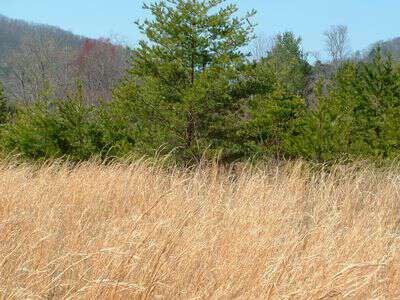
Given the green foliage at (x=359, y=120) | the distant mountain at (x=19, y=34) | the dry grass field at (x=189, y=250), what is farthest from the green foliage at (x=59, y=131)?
the distant mountain at (x=19, y=34)

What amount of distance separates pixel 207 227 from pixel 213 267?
58 centimetres

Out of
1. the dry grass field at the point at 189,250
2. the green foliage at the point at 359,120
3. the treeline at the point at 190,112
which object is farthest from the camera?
the green foliage at the point at 359,120

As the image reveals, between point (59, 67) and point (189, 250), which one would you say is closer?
point (189, 250)

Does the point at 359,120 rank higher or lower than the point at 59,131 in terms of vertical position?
higher

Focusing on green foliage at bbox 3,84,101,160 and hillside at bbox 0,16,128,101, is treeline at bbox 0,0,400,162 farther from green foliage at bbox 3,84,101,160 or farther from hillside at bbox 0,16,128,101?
hillside at bbox 0,16,128,101

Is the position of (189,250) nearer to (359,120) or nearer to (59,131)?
(59,131)

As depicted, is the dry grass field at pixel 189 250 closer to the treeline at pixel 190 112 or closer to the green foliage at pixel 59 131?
the treeline at pixel 190 112

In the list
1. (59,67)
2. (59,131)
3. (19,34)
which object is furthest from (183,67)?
(19,34)

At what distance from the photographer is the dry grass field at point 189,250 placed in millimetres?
2082

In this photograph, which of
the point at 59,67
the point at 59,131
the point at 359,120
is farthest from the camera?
the point at 59,67

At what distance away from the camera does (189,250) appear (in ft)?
8.34

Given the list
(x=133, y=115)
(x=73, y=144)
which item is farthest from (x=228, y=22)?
(x=73, y=144)

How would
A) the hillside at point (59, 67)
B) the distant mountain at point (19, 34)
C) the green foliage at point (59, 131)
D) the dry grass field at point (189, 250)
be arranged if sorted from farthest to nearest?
1. the distant mountain at point (19, 34)
2. the hillside at point (59, 67)
3. the green foliage at point (59, 131)
4. the dry grass field at point (189, 250)

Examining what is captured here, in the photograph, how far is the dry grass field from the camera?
208 centimetres
